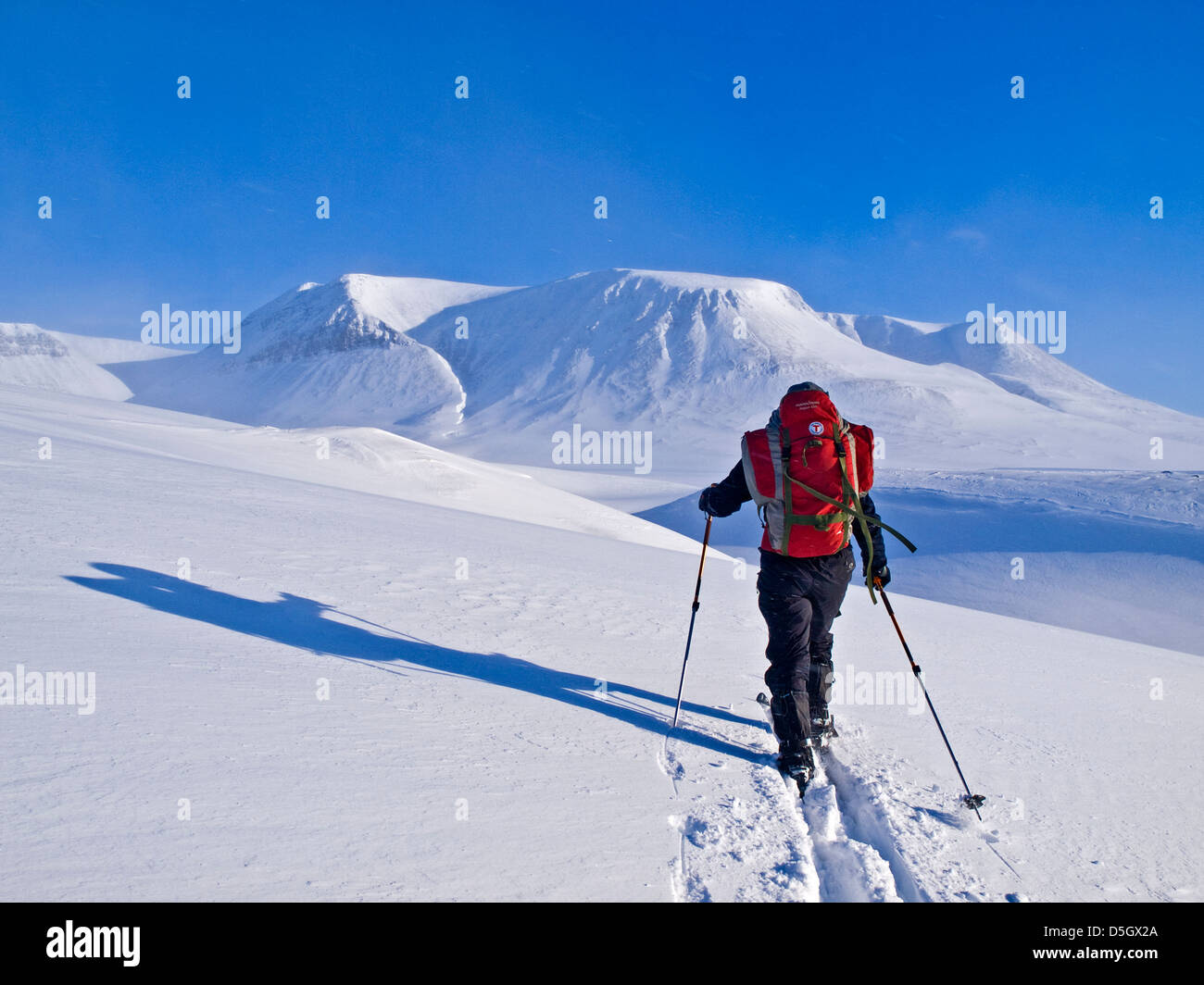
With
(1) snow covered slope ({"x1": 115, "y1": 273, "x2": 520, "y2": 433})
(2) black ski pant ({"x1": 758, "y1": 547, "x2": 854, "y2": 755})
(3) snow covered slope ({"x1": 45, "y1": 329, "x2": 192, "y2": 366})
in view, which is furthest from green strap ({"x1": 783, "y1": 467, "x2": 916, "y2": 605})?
(3) snow covered slope ({"x1": 45, "y1": 329, "x2": 192, "y2": 366})

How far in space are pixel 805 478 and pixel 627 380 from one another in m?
77.3

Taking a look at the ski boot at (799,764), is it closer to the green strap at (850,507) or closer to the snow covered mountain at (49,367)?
the green strap at (850,507)

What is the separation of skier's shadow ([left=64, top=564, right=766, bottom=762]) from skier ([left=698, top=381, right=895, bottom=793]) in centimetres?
42

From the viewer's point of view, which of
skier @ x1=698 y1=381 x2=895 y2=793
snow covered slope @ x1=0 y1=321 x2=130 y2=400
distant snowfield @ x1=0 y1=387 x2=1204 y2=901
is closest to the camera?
distant snowfield @ x1=0 y1=387 x2=1204 y2=901

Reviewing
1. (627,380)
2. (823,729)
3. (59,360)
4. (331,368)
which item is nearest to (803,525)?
(823,729)

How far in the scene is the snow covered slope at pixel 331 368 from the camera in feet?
298

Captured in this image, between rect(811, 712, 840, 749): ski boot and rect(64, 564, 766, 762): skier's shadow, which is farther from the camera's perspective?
rect(64, 564, 766, 762): skier's shadow

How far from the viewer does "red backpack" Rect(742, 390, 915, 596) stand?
3.59 metres

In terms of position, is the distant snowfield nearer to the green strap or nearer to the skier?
the skier

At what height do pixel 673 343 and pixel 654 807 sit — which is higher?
pixel 673 343

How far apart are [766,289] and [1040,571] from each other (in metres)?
90.5

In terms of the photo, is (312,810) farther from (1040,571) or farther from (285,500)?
(1040,571)
